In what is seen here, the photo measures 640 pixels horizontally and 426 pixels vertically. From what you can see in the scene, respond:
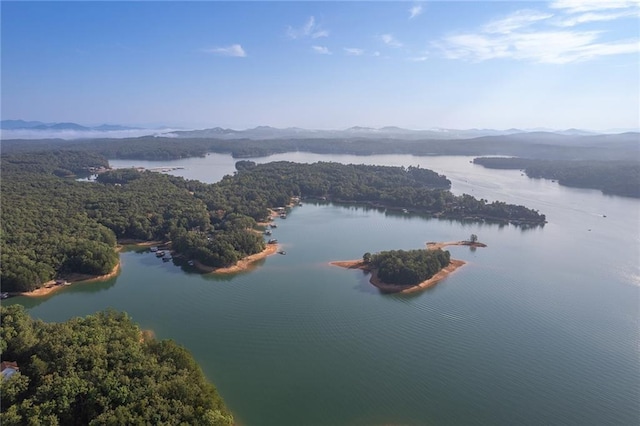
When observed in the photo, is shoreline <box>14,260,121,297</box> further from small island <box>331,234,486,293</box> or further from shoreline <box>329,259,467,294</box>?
small island <box>331,234,486,293</box>

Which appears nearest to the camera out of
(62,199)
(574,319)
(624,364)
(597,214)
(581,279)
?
(624,364)

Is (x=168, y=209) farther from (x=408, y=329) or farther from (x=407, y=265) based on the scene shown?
(x=408, y=329)

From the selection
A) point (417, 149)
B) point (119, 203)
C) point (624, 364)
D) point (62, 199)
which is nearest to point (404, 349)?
point (624, 364)

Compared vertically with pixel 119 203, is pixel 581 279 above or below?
below

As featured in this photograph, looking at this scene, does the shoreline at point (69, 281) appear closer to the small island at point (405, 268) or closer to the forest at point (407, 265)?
the small island at point (405, 268)

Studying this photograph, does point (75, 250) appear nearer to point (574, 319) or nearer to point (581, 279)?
point (574, 319)

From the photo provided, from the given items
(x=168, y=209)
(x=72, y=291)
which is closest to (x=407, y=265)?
(x=72, y=291)

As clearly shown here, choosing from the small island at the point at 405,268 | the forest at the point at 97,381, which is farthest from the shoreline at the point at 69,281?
the small island at the point at 405,268
